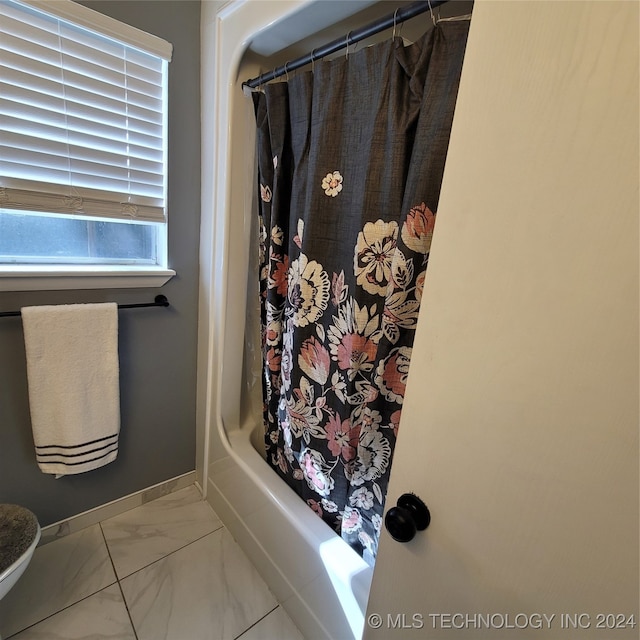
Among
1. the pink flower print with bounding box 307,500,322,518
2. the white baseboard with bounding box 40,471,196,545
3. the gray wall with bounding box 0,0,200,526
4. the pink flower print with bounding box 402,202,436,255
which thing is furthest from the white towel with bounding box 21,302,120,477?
the pink flower print with bounding box 402,202,436,255

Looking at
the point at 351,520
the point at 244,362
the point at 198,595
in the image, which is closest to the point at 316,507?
the point at 351,520

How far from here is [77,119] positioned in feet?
3.81

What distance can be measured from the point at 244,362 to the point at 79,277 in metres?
0.73

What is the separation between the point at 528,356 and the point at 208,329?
4.47 ft

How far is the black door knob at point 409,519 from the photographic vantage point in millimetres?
588

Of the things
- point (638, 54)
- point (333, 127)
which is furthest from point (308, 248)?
point (638, 54)

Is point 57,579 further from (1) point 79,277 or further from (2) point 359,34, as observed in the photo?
(2) point 359,34

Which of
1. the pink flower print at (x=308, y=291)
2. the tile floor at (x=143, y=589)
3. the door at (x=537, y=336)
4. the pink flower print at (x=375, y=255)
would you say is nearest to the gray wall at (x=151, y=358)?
the tile floor at (x=143, y=589)

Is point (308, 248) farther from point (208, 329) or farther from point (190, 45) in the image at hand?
point (190, 45)

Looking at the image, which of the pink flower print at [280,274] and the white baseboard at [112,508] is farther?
the white baseboard at [112,508]

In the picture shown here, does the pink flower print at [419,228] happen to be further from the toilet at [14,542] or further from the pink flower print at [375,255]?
the toilet at [14,542]

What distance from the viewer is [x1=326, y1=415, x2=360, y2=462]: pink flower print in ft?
3.55

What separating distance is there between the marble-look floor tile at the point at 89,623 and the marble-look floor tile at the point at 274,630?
15.7 inches

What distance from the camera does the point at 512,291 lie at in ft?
1.50
